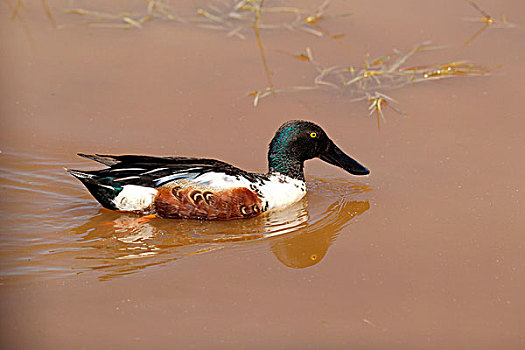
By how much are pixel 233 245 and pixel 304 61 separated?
319 centimetres

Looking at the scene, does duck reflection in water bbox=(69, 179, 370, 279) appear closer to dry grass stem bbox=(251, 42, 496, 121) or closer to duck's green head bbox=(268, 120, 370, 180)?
duck's green head bbox=(268, 120, 370, 180)

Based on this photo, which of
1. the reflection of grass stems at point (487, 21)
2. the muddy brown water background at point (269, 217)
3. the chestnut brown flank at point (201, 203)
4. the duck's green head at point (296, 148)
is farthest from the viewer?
the reflection of grass stems at point (487, 21)

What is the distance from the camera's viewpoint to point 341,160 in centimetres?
634

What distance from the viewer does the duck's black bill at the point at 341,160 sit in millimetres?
6297

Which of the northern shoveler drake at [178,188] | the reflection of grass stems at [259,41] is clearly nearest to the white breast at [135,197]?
the northern shoveler drake at [178,188]

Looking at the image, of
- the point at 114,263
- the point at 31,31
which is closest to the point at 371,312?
the point at 114,263

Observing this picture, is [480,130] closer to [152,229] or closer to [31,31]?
[152,229]

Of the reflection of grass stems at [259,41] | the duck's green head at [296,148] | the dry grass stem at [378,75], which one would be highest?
the reflection of grass stems at [259,41]

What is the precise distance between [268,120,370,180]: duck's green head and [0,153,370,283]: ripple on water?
213 mm

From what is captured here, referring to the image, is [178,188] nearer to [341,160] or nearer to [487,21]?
[341,160]

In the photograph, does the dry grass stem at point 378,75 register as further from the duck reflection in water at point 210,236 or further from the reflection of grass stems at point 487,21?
the duck reflection in water at point 210,236

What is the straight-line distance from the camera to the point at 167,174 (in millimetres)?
5867

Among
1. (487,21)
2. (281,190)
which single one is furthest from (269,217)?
(487,21)

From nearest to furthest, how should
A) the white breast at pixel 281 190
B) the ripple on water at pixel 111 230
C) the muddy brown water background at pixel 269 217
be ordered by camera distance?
the muddy brown water background at pixel 269 217 < the ripple on water at pixel 111 230 < the white breast at pixel 281 190
